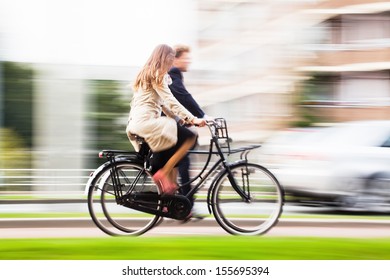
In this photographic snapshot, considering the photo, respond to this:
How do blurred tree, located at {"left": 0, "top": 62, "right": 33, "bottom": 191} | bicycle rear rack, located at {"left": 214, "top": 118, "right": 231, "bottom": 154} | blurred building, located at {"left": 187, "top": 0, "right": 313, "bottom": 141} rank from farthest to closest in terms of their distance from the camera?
blurred building, located at {"left": 187, "top": 0, "right": 313, "bottom": 141}, blurred tree, located at {"left": 0, "top": 62, "right": 33, "bottom": 191}, bicycle rear rack, located at {"left": 214, "top": 118, "right": 231, "bottom": 154}

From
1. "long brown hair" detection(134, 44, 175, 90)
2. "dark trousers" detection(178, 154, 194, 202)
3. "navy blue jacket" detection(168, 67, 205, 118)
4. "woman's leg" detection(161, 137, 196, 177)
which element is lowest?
"dark trousers" detection(178, 154, 194, 202)

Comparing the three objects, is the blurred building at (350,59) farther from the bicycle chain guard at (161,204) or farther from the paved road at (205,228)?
the bicycle chain guard at (161,204)

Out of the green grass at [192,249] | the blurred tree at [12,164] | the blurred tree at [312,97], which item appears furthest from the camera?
the blurred tree at [312,97]

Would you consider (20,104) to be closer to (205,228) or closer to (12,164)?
(12,164)

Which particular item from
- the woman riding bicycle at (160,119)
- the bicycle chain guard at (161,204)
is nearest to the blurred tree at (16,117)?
the bicycle chain guard at (161,204)

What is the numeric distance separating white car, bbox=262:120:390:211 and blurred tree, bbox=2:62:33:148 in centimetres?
1892

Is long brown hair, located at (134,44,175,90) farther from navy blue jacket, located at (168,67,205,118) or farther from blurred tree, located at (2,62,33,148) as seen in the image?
blurred tree, located at (2,62,33,148)

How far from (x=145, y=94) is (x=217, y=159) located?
795 mm

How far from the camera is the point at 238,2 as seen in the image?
2755 cm

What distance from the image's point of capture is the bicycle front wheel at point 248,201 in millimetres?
5344

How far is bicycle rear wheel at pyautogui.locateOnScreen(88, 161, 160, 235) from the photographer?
17.7ft

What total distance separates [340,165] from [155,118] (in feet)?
11.3

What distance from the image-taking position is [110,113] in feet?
65.2

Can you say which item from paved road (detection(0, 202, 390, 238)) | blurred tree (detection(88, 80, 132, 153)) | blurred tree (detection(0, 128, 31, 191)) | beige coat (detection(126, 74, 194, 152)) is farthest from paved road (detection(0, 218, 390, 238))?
blurred tree (detection(88, 80, 132, 153))
